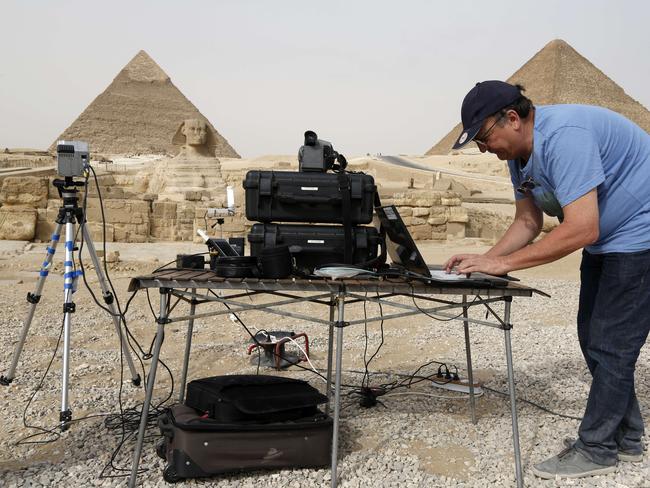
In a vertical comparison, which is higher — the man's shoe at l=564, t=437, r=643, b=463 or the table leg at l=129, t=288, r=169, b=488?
the table leg at l=129, t=288, r=169, b=488

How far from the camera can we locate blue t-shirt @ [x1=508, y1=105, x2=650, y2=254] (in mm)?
2588

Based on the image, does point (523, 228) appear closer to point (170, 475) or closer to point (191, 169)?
point (170, 475)

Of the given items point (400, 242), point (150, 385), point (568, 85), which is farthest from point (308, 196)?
point (568, 85)

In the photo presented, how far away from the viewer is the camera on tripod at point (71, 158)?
3789mm

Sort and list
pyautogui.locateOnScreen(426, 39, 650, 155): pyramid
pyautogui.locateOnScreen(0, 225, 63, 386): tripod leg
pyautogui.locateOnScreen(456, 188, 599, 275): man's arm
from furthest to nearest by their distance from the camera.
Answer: pyautogui.locateOnScreen(426, 39, 650, 155): pyramid → pyautogui.locateOnScreen(0, 225, 63, 386): tripod leg → pyautogui.locateOnScreen(456, 188, 599, 275): man's arm

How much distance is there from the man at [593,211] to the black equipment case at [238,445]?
3.36 feet

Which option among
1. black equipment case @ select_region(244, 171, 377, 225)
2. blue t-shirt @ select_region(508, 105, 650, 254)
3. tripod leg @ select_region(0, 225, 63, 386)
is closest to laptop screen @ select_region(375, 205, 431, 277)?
black equipment case @ select_region(244, 171, 377, 225)

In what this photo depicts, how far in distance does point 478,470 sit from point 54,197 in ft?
52.1

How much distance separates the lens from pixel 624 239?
2.76 m

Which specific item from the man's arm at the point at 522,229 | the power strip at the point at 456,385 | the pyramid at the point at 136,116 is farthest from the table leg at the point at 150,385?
the pyramid at the point at 136,116

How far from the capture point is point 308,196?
3.28 m

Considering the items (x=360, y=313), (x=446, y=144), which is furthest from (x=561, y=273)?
(x=446, y=144)

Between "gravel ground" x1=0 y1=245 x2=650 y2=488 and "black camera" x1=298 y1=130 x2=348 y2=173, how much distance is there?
146 cm

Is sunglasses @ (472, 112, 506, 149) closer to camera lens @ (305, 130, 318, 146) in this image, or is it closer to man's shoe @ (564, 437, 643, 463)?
camera lens @ (305, 130, 318, 146)
